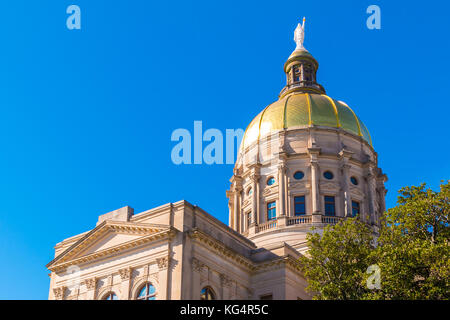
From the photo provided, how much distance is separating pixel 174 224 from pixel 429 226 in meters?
15.8

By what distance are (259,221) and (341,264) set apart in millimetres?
24042

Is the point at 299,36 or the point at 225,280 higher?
the point at 299,36

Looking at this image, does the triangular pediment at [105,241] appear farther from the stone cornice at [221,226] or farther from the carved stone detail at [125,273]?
the stone cornice at [221,226]

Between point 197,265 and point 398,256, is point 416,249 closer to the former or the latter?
point 398,256

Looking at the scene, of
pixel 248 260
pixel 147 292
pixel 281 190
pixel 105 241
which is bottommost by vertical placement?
pixel 147 292

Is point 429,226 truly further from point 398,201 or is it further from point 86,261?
point 86,261

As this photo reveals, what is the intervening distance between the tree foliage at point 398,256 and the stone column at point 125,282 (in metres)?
11.4

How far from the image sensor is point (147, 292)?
44.1 meters

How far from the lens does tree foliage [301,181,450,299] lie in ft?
125

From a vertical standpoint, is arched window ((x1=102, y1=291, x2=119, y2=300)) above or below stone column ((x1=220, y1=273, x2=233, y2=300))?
below

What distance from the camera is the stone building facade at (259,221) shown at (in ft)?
146

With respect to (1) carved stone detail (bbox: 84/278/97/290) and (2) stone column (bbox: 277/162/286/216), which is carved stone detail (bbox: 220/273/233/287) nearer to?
(1) carved stone detail (bbox: 84/278/97/290)

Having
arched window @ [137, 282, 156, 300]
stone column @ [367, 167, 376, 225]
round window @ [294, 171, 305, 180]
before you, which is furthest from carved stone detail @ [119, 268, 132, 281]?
stone column @ [367, 167, 376, 225]

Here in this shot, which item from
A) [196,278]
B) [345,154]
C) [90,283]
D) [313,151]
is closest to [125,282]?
[90,283]
